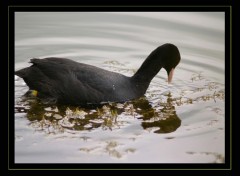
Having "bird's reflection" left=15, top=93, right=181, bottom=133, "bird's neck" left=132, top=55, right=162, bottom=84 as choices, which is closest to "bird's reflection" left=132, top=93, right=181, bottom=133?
"bird's reflection" left=15, top=93, right=181, bottom=133

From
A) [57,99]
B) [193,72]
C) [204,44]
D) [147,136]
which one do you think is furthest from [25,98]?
[204,44]

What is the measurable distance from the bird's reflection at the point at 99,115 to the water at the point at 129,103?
2 centimetres

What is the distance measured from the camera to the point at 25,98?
8.12 metres

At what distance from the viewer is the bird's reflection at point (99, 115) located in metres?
7.15

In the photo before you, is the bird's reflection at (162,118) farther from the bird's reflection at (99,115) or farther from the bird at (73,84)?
the bird at (73,84)

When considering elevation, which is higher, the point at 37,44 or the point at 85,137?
the point at 37,44

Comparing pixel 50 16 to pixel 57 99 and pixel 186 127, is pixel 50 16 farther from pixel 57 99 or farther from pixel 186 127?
pixel 186 127

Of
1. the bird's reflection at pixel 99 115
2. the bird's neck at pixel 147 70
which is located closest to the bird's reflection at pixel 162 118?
the bird's reflection at pixel 99 115

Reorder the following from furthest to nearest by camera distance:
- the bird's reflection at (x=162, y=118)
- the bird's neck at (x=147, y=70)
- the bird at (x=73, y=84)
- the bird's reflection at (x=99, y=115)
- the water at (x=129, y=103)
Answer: the bird's neck at (x=147, y=70) → the bird at (x=73, y=84) → the bird's reflection at (x=162, y=118) → the bird's reflection at (x=99, y=115) → the water at (x=129, y=103)

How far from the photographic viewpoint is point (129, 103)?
8062mm

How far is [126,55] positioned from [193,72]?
154 cm

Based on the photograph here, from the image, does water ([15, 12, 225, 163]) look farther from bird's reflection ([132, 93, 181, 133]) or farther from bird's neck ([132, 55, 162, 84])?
bird's neck ([132, 55, 162, 84])

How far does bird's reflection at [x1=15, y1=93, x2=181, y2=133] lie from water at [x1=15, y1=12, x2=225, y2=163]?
0.02 m

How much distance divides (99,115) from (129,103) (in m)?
0.78
